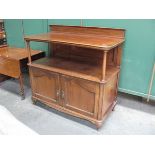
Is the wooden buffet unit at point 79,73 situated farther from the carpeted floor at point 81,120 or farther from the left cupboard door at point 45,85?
the carpeted floor at point 81,120

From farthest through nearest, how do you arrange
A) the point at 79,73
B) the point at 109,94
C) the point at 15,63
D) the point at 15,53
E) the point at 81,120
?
1. the point at 15,53
2. the point at 15,63
3. the point at 81,120
4. the point at 109,94
5. the point at 79,73

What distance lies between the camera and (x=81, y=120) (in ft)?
7.29

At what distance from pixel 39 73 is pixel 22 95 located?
67 cm

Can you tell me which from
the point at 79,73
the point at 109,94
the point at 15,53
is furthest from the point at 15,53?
the point at 109,94

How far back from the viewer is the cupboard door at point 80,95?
189 centimetres

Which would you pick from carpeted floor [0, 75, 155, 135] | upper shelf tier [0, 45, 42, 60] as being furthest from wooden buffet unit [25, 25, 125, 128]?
upper shelf tier [0, 45, 42, 60]

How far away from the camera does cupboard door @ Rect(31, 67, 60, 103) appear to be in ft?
7.02

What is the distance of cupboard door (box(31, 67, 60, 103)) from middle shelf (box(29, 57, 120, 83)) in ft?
0.28

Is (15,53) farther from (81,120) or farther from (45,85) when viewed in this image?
(81,120)

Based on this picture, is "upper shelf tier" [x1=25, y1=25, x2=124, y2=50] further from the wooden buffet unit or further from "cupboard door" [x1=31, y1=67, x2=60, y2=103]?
"cupboard door" [x1=31, y1=67, x2=60, y2=103]

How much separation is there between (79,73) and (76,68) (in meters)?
0.17

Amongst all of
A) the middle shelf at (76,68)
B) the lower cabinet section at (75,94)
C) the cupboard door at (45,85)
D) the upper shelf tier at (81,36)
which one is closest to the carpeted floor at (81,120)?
the lower cabinet section at (75,94)

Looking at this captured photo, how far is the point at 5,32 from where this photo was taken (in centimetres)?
323
